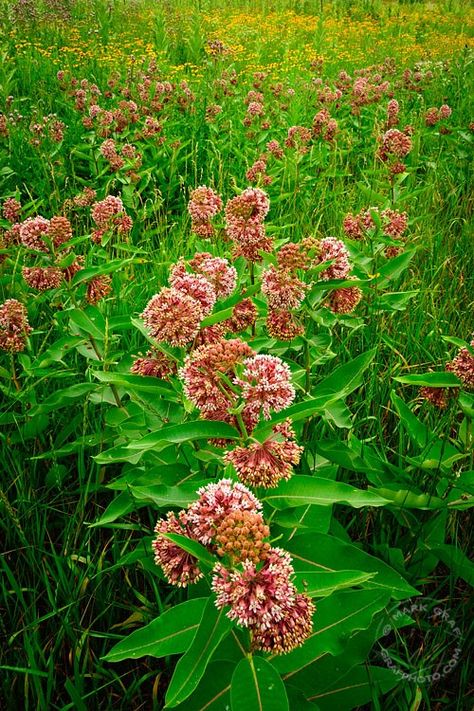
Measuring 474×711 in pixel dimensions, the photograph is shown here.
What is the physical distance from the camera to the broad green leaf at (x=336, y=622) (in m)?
1.31

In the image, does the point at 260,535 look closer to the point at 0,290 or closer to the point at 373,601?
the point at 373,601

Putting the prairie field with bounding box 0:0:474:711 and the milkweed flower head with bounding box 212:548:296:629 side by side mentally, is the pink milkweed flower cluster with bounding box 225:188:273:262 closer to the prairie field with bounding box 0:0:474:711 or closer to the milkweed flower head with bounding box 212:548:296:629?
the prairie field with bounding box 0:0:474:711

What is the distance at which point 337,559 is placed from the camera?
4.56 ft

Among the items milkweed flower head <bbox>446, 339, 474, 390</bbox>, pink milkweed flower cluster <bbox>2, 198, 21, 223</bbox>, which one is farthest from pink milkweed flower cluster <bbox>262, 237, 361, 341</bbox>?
pink milkweed flower cluster <bbox>2, 198, 21, 223</bbox>

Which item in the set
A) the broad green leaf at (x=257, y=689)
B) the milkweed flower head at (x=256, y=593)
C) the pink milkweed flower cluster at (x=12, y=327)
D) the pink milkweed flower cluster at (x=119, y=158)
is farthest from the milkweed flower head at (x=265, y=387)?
the pink milkweed flower cluster at (x=119, y=158)

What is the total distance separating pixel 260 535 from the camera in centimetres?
105

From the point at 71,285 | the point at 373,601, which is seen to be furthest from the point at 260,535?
the point at 71,285

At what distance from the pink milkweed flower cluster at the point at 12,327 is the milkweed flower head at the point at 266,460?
122cm

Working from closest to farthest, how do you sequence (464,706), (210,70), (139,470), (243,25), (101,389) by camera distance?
1. (464,706)
2. (139,470)
3. (101,389)
4. (210,70)
5. (243,25)

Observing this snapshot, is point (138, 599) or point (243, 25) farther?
point (243, 25)

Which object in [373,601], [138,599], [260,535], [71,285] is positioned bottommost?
[138,599]

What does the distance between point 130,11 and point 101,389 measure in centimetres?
1201

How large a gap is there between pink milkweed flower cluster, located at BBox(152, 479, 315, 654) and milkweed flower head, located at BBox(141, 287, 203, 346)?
54 cm

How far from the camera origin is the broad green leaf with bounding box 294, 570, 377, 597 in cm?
115
